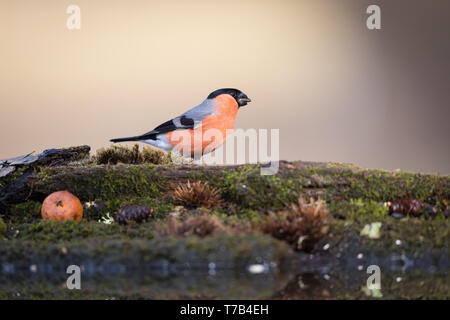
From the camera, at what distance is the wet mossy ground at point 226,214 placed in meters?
2.85

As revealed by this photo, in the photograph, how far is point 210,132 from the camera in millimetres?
5094

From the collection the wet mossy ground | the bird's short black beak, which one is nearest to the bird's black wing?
the bird's short black beak

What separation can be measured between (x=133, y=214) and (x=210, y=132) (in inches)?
61.3

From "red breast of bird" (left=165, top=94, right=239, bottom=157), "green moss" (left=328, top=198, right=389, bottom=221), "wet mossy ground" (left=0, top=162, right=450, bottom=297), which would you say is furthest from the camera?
"red breast of bird" (left=165, top=94, right=239, bottom=157)

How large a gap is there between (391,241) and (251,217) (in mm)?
997

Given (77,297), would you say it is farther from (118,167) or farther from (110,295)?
(118,167)

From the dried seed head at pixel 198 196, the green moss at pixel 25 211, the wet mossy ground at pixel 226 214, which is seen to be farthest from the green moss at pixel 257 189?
the green moss at pixel 25 211

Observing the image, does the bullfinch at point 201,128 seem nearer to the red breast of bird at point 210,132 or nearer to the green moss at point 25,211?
the red breast of bird at point 210,132

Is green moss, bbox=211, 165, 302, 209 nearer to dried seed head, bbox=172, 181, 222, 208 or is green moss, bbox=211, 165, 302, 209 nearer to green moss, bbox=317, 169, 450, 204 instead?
dried seed head, bbox=172, 181, 222, 208

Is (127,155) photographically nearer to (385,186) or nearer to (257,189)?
(257,189)

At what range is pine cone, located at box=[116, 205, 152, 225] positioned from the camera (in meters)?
3.77
